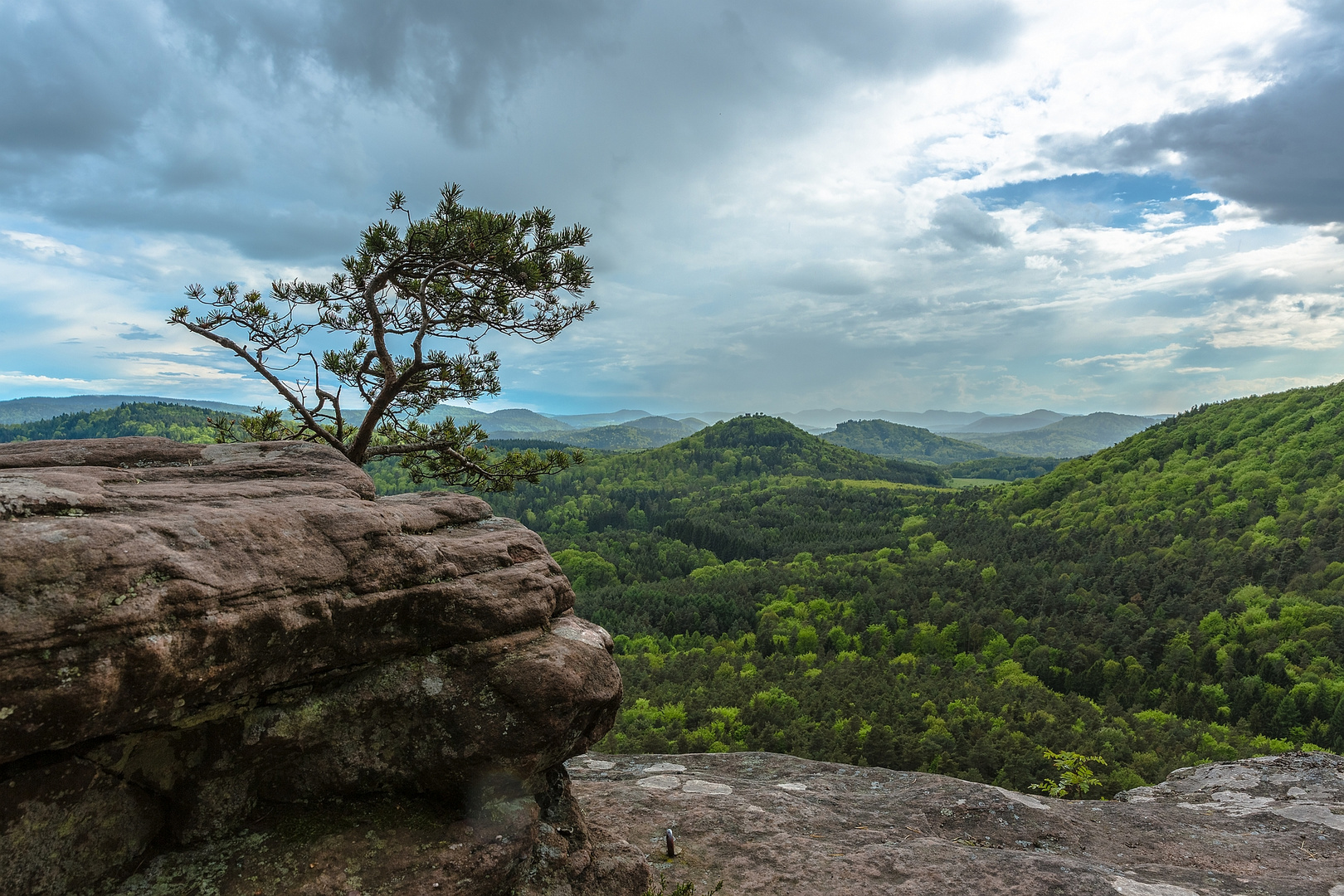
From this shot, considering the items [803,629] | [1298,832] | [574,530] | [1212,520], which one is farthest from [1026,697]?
[574,530]

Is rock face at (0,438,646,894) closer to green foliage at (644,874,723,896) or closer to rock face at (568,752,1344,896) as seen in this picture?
green foliage at (644,874,723,896)

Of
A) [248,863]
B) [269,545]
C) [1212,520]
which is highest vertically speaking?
[269,545]

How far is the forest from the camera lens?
155 feet

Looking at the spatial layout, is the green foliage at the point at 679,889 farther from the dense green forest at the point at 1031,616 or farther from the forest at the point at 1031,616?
the dense green forest at the point at 1031,616

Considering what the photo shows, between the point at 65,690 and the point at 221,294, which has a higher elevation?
the point at 221,294

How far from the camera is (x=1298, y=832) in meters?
9.92

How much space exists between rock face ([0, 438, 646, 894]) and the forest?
43.5ft

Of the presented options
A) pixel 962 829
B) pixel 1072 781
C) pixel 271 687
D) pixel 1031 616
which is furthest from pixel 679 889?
pixel 1031 616

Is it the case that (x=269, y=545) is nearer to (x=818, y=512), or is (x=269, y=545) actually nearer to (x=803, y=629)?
(x=803, y=629)

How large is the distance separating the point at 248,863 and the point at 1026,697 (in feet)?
219

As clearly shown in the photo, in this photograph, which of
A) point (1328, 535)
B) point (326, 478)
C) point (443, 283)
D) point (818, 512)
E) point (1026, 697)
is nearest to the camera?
point (326, 478)

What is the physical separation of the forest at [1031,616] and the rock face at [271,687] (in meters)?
13.3

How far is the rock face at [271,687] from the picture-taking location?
15.0 feet

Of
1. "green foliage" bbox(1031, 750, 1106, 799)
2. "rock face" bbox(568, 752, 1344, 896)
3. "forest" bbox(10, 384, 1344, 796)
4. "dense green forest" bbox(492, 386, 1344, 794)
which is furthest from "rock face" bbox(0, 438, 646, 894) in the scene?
"dense green forest" bbox(492, 386, 1344, 794)
